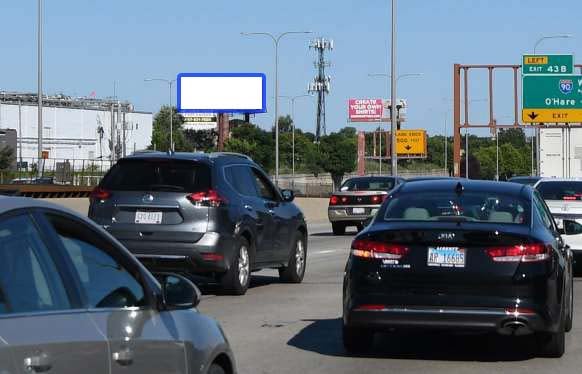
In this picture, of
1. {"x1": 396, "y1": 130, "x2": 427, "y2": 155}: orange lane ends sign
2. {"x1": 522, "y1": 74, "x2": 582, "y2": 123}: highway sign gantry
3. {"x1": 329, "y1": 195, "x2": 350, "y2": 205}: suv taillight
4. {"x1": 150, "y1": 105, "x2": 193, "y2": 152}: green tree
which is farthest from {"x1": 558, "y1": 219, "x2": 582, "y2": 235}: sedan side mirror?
{"x1": 396, "y1": 130, "x2": 427, "y2": 155}: orange lane ends sign

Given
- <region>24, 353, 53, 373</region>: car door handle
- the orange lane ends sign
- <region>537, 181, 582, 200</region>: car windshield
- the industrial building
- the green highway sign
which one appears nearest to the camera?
<region>24, 353, 53, 373</region>: car door handle

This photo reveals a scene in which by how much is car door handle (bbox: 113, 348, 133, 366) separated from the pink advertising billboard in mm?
136932

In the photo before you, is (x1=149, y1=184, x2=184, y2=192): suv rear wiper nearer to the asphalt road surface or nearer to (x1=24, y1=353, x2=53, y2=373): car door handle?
the asphalt road surface

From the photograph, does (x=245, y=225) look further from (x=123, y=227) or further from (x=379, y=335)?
(x=379, y=335)

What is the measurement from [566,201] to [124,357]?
16.1m

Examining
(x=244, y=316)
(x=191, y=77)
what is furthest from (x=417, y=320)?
(x=191, y=77)

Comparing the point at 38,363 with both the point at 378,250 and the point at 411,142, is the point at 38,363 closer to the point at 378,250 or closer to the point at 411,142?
the point at 378,250

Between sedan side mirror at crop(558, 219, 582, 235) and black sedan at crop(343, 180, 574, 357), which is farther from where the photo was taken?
sedan side mirror at crop(558, 219, 582, 235)

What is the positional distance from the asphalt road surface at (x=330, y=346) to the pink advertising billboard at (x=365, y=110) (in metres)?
127

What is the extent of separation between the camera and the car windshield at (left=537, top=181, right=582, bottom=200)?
20.4 meters

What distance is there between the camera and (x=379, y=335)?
11742 mm

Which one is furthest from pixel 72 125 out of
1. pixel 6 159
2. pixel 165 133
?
pixel 6 159

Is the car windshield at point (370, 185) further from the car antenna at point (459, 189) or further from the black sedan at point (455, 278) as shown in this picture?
the black sedan at point (455, 278)

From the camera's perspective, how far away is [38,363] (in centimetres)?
420
